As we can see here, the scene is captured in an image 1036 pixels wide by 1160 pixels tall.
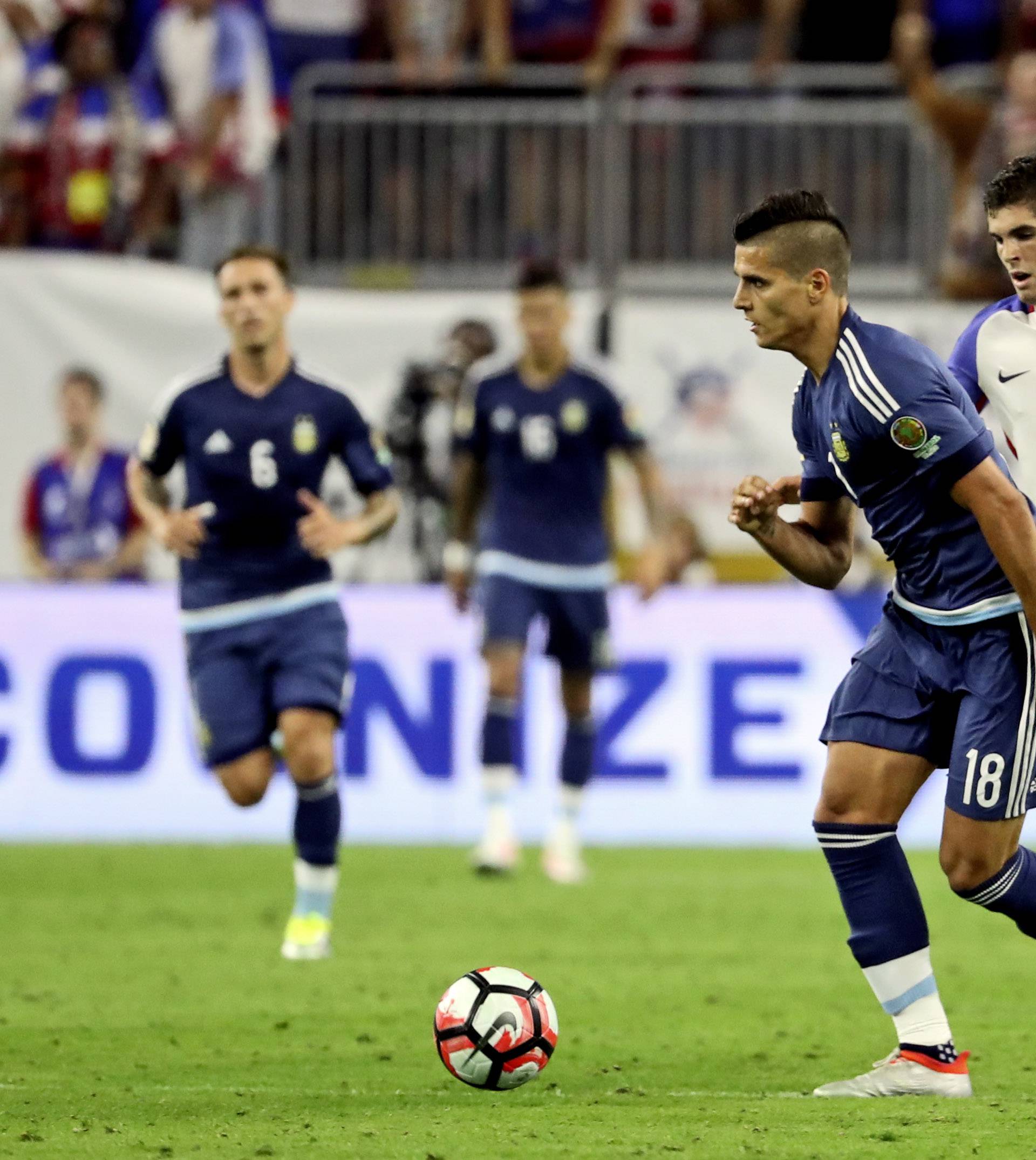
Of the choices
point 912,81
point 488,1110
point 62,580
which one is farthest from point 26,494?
point 488,1110

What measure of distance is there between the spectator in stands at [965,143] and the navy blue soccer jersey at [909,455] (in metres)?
8.69

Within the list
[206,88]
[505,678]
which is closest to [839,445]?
[505,678]

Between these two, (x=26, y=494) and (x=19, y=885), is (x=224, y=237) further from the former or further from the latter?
(x=19, y=885)

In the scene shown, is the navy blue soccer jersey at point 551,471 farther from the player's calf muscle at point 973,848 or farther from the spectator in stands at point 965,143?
the player's calf muscle at point 973,848

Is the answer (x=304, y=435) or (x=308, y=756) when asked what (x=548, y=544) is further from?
(x=308, y=756)

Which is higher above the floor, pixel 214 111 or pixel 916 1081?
pixel 214 111

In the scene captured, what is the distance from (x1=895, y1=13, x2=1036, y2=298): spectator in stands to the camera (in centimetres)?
1390

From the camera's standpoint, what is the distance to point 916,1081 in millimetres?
5363

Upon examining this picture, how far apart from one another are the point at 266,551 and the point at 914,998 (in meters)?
3.62

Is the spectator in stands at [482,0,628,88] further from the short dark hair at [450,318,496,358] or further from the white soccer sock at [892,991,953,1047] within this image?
the white soccer sock at [892,991,953,1047]

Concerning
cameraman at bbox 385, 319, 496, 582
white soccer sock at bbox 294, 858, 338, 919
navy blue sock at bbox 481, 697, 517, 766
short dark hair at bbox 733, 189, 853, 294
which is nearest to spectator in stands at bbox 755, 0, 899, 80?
cameraman at bbox 385, 319, 496, 582

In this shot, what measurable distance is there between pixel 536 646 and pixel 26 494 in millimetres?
3126

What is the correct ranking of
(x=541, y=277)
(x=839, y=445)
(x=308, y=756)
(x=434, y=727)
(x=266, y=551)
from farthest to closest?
(x=434, y=727) < (x=541, y=277) < (x=266, y=551) < (x=308, y=756) < (x=839, y=445)

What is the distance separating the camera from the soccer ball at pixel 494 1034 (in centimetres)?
543
